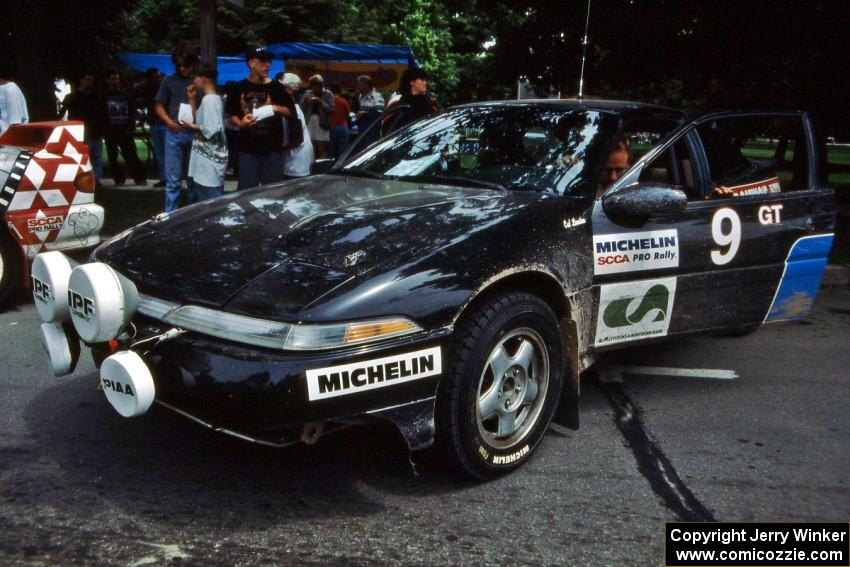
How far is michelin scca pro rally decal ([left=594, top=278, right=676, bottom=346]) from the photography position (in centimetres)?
381

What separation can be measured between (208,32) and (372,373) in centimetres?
688

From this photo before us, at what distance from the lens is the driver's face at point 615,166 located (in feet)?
13.6

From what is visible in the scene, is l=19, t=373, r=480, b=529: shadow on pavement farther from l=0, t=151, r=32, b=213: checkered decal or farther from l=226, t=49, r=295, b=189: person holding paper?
l=226, t=49, r=295, b=189: person holding paper

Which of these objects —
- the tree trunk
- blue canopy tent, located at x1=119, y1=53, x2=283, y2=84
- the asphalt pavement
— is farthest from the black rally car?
blue canopy tent, located at x1=119, y1=53, x2=283, y2=84

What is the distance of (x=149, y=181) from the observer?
1437cm

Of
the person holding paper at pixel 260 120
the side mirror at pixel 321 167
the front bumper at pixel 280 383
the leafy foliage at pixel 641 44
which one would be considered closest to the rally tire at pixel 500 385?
the front bumper at pixel 280 383

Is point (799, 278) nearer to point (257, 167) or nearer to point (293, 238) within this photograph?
point (293, 238)

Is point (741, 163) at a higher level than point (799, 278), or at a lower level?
higher

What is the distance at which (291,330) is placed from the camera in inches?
111

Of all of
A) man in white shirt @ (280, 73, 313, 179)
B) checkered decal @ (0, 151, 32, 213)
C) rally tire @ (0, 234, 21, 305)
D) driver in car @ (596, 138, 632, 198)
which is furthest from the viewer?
man in white shirt @ (280, 73, 313, 179)

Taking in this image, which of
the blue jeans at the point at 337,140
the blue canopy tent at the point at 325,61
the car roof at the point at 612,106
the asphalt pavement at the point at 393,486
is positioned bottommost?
the asphalt pavement at the point at 393,486

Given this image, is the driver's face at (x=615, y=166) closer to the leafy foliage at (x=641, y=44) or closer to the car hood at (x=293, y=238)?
the car hood at (x=293, y=238)

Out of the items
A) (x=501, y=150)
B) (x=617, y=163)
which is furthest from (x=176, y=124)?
(x=617, y=163)

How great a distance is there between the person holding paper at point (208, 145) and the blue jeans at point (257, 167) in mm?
173
